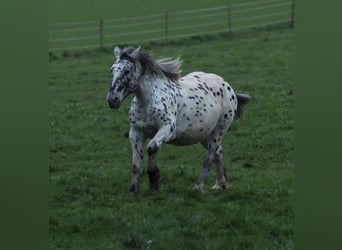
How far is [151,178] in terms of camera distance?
23.0 ft

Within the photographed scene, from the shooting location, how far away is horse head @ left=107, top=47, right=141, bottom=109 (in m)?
6.66

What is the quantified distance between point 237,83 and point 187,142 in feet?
27.5

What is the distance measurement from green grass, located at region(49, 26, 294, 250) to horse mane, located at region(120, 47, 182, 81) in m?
1.22

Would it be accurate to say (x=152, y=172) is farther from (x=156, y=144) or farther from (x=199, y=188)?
(x=199, y=188)

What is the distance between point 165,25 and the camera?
72.9 ft

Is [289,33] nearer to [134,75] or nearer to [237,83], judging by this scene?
[237,83]

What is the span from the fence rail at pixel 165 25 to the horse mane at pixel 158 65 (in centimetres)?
1419

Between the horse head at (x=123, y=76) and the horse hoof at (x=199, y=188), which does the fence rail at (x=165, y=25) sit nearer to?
the horse hoof at (x=199, y=188)

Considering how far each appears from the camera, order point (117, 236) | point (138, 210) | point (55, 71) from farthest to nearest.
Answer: point (55, 71) → point (138, 210) → point (117, 236)

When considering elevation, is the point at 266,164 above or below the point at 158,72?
below
